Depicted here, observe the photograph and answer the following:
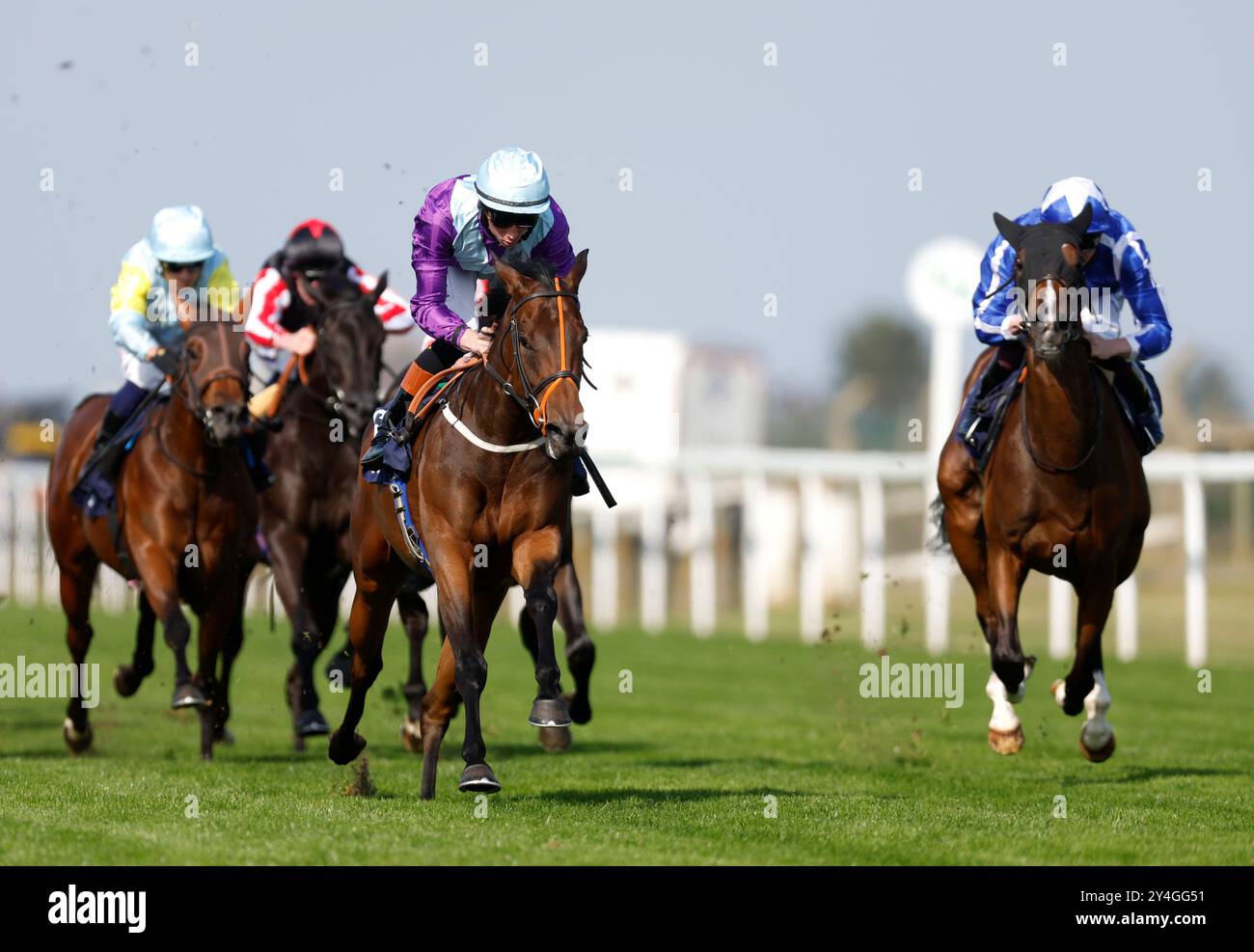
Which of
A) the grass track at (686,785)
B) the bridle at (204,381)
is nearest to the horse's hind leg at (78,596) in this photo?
the grass track at (686,785)

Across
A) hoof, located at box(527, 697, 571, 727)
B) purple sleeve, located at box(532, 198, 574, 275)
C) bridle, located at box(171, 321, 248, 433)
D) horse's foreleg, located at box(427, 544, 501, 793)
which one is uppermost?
purple sleeve, located at box(532, 198, 574, 275)

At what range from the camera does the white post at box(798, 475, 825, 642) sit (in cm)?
1778

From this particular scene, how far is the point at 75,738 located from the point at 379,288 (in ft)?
8.67

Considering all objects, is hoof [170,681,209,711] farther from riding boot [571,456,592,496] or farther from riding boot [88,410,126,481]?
riding boot [571,456,592,496]

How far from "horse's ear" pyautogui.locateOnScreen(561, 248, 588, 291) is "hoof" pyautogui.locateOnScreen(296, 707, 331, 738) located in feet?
11.9

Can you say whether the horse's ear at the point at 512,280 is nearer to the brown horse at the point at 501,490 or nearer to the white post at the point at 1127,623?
the brown horse at the point at 501,490

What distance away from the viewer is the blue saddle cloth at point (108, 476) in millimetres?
9438

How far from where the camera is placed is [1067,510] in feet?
25.5

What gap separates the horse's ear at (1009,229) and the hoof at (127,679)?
15.6 feet

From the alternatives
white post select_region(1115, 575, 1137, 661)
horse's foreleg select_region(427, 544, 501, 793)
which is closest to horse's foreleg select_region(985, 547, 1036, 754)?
horse's foreleg select_region(427, 544, 501, 793)

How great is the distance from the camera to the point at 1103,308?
8.23m
